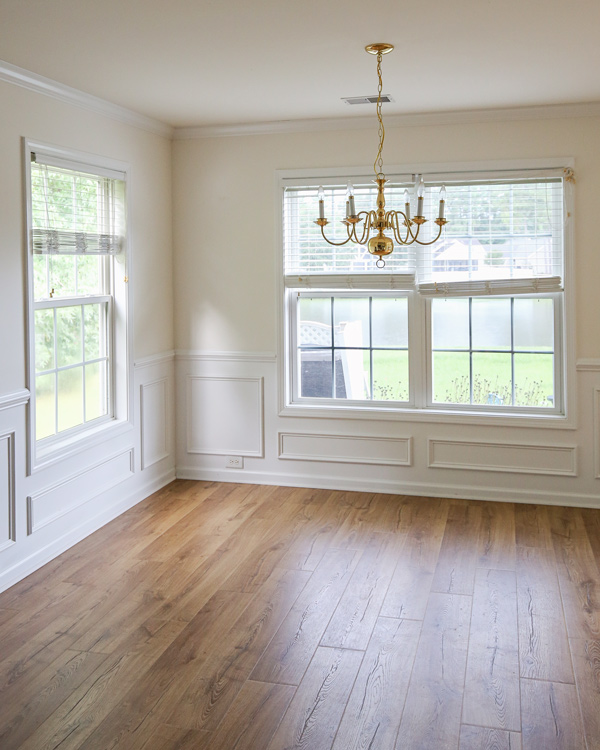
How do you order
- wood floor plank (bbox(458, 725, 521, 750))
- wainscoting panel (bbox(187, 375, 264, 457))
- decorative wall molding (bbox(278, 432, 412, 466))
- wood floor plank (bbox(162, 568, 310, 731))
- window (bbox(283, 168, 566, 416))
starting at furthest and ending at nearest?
1. wainscoting panel (bbox(187, 375, 264, 457))
2. decorative wall molding (bbox(278, 432, 412, 466))
3. window (bbox(283, 168, 566, 416))
4. wood floor plank (bbox(162, 568, 310, 731))
5. wood floor plank (bbox(458, 725, 521, 750))

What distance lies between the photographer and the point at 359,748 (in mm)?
2547

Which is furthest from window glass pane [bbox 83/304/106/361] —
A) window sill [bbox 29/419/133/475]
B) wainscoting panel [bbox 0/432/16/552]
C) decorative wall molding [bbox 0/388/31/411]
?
wainscoting panel [bbox 0/432/16/552]

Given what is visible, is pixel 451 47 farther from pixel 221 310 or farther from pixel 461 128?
pixel 221 310

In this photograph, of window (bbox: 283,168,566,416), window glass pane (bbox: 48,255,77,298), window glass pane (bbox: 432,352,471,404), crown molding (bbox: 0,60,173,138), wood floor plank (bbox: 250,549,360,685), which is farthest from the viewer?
window glass pane (bbox: 432,352,471,404)

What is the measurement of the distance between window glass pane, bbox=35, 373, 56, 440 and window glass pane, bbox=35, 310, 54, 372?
7 centimetres

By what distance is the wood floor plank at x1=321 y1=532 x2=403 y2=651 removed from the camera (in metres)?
3.35

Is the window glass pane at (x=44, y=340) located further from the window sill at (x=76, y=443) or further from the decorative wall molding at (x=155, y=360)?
the decorative wall molding at (x=155, y=360)

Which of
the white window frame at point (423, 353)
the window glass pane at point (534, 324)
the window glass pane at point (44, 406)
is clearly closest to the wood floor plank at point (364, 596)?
the white window frame at point (423, 353)

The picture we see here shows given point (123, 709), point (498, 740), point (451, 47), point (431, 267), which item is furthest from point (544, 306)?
point (123, 709)

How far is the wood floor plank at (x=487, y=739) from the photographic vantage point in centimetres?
255

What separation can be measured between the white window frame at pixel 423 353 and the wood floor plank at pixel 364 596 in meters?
1.16

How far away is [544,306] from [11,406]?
3.49 meters

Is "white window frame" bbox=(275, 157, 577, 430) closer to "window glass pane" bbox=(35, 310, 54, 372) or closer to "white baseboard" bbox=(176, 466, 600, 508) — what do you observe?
"white baseboard" bbox=(176, 466, 600, 508)

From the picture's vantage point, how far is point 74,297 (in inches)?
186
